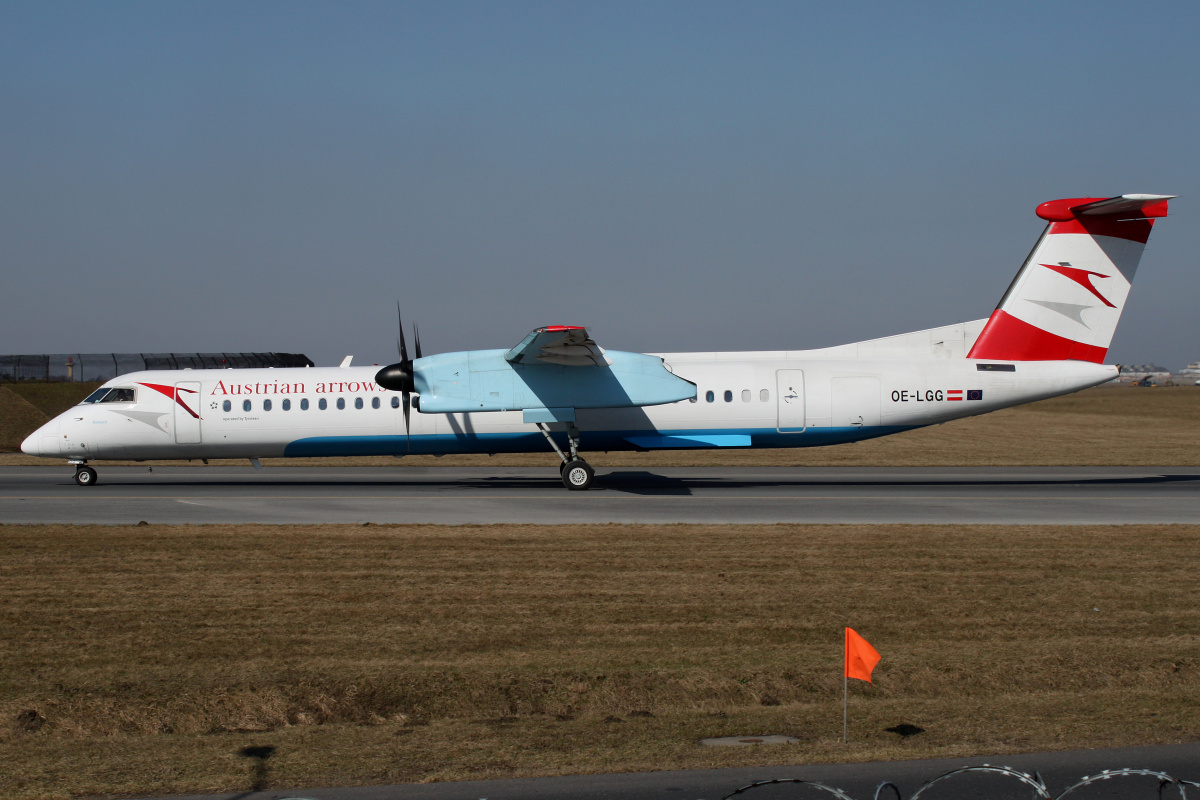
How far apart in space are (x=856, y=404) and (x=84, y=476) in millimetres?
20658

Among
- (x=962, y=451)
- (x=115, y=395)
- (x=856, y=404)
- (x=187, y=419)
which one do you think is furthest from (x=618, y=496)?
(x=962, y=451)

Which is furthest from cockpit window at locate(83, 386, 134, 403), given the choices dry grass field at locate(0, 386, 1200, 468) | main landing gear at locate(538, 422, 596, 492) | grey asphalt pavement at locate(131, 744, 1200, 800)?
grey asphalt pavement at locate(131, 744, 1200, 800)

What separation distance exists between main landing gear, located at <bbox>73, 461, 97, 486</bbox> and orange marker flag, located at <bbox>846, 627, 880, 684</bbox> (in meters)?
23.4

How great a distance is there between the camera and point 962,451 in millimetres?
36750

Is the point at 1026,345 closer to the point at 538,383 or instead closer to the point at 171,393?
the point at 538,383

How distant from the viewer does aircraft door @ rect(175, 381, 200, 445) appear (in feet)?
79.5

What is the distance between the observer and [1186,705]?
7965mm

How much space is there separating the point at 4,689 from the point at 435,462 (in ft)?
87.0

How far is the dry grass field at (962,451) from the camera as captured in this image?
32906mm

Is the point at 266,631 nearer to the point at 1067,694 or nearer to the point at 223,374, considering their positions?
the point at 1067,694

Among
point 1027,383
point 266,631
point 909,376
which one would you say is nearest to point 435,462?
point 909,376

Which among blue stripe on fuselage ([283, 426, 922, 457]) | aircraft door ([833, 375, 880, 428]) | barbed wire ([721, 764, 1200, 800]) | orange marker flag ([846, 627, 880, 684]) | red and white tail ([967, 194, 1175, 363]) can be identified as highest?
red and white tail ([967, 194, 1175, 363])

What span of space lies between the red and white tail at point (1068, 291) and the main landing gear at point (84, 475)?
23670 mm

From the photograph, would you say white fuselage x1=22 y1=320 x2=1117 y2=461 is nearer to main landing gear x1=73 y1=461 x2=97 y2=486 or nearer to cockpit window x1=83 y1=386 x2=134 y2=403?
Result: cockpit window x1=83 y1=386 x2=134 y2=403
